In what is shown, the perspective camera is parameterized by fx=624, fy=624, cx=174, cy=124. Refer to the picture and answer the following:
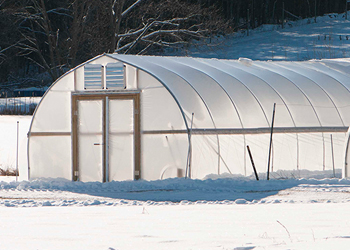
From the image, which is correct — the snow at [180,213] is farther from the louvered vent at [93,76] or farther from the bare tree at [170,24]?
the bare tree at [170,24]

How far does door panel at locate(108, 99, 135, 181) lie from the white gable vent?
0.33 meters

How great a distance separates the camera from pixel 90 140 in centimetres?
1397

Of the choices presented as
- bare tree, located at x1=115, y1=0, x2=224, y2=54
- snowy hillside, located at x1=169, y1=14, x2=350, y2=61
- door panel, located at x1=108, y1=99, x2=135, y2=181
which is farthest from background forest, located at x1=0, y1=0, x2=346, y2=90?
door panel, located at x1=108, y1=99, x2=135, y2=181

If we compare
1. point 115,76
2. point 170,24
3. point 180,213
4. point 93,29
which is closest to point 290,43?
point 170,24

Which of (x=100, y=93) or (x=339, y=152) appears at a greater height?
(x=100, y=93)

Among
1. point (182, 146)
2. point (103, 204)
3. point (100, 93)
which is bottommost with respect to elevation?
point (103, 204)

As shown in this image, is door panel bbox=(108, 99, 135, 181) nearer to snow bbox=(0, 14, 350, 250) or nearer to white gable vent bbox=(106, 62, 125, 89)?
white gable vent bbox=(106, 62, 125, 89)

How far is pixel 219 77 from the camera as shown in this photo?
1457cm

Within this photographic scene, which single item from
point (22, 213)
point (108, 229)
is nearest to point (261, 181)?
point (22, 213)

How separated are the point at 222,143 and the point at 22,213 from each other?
19.2 ft

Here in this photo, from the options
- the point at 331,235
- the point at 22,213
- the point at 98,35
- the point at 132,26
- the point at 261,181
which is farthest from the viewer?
the point at 132,26

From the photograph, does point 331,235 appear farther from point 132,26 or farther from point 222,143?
point 132,26

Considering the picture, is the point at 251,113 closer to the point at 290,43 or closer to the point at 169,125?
the point at 169,125

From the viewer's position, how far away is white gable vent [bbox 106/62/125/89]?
1376 centimetres
